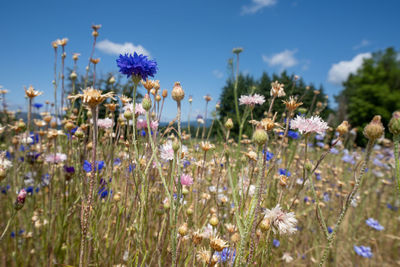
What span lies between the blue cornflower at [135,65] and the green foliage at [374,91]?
61.4 ft

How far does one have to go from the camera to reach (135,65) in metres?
0.77

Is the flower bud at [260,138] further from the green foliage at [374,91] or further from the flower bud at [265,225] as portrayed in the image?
the green foliage at [374,91]

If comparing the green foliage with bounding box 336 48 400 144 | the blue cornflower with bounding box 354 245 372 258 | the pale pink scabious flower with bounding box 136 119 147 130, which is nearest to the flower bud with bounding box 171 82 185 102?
the pale pink scabious flower with bounding box 136 119 147 130

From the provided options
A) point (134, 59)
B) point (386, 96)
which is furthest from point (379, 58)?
point (134, 59)

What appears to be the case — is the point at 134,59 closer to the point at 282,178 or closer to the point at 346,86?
the point at 282,178

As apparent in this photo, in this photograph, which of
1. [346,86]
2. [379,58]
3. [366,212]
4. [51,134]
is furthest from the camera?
[346,86]

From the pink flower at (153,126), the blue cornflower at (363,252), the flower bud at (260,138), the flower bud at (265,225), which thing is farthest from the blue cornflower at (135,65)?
the blue cornflower at (363,252)

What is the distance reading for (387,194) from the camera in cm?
317

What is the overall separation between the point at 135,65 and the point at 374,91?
2251cm

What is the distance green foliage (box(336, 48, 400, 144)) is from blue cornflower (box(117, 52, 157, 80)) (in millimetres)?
18712

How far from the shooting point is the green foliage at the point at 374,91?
1712 centimetres

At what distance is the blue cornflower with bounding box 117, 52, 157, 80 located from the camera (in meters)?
0.77

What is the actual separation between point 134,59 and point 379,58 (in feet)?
85.0

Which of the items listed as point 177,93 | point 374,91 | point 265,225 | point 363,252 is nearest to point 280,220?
point 265,225
